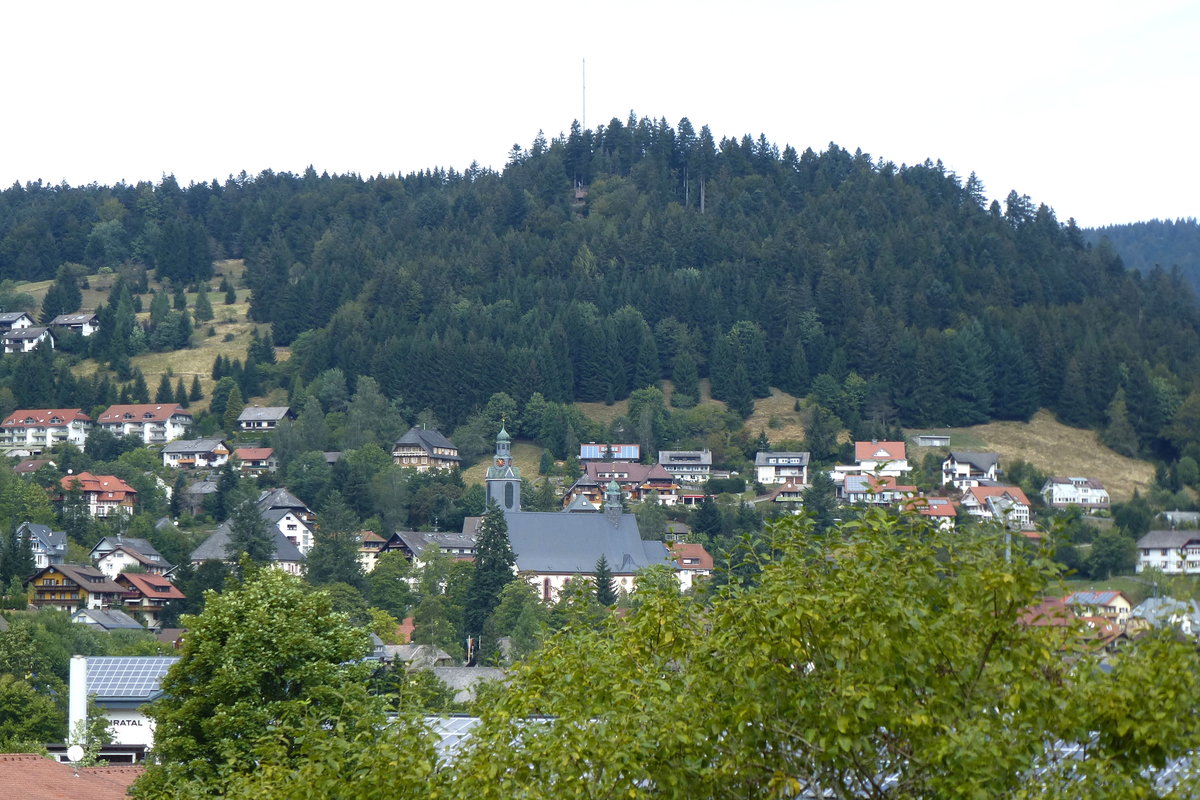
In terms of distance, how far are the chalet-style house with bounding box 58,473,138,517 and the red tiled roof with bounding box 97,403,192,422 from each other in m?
23.4

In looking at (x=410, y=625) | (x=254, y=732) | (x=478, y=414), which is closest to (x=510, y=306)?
(x=478, y=414)

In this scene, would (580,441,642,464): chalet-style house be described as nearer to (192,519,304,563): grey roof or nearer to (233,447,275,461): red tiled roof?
(233,447,275,461): red tiled roof

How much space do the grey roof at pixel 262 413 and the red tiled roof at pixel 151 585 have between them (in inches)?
1933

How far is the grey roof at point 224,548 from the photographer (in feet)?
394

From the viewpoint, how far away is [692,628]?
17.6 meters

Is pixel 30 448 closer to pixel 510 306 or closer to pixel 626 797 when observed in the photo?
pixel 510 306

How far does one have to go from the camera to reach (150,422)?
165m

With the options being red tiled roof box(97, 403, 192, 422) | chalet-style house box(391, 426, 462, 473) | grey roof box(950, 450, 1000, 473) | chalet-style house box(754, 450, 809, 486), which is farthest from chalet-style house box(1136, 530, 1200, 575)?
red tiled roof box(97, 403, 192, 422)

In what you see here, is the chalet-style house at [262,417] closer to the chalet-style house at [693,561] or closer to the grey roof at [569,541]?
the grey roof at [569,541]

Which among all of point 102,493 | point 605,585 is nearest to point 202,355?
point 102,493

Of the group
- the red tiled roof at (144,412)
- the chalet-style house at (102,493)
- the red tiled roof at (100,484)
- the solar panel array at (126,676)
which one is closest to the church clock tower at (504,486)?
the chalet-style house at (102,493)

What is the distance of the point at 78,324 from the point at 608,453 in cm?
6779

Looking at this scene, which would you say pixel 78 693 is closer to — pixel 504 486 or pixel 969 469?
pixel 504 486

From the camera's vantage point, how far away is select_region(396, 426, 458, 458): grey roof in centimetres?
15338
